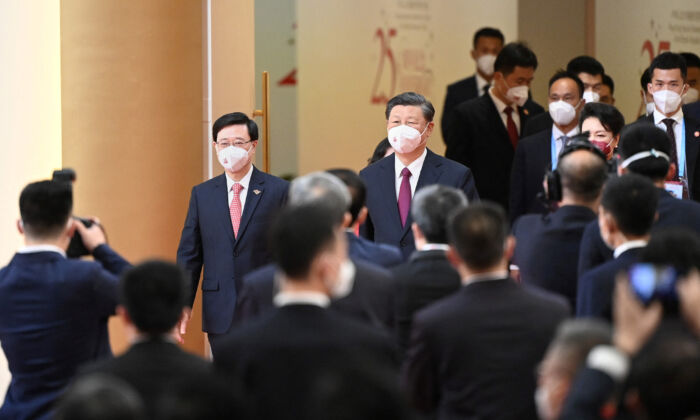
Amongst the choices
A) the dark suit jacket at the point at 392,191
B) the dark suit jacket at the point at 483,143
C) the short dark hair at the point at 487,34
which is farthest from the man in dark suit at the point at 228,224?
the short dark hair at the point at 487,34

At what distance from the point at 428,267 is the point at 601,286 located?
0.60 metres

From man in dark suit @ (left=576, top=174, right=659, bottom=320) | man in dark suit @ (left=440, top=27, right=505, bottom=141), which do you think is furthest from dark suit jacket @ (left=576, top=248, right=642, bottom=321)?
man in dark suit @ (left=440, top=27, right=505, bottom=141)

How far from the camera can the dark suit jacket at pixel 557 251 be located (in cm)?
479

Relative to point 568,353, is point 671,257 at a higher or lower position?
Answer: higher

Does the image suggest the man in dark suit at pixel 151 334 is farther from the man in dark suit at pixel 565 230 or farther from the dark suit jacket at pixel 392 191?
the dark suit jacket at pixel 392 191

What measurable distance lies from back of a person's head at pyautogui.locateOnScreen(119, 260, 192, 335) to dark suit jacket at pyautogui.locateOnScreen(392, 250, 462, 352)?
1.04 m

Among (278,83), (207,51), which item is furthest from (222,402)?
(278,83)

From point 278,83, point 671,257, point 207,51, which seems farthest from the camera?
point 278,83

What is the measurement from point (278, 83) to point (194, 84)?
6.74 feet

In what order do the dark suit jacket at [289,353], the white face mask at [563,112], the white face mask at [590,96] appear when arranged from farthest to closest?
the white face mask at [590,96] < the white face mask at [563,112] < the dark suit jacket at [289,353]

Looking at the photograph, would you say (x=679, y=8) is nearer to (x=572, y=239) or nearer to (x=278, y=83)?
(x=278, y=83)

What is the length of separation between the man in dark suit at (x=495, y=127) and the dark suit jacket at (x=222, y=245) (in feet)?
7.57

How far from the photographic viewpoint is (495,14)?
1132 cm

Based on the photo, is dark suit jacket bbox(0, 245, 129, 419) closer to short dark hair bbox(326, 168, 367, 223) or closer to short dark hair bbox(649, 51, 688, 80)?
short dark hair bbox(326, 168, 367, 223)
